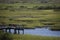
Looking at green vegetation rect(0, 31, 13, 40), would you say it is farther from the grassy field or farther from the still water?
→ the still water

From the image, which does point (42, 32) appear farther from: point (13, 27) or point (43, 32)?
point (13, 27)

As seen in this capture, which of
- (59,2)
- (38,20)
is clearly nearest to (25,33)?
(38,20)

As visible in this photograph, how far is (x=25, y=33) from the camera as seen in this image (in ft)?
7.99

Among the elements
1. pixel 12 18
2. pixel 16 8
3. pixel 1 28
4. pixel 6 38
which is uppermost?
pixel 16 8

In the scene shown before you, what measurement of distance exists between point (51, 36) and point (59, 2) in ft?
1.83

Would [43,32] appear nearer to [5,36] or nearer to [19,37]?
[19,37]

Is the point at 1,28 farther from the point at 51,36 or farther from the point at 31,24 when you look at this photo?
the point at 51,36

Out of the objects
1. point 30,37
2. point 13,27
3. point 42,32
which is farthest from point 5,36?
point 42,32

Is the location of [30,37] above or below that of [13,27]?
below

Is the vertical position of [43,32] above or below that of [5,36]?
above

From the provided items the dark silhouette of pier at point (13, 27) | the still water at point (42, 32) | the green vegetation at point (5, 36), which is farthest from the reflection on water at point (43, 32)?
the green vegetation at point (5, 36)

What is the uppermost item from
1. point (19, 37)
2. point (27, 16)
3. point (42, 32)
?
point (27, 16)

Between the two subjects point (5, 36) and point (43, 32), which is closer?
point (43, 32)

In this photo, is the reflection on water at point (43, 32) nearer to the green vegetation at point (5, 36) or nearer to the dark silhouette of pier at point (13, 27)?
the dark silhouette of pier at point (13, 27)
